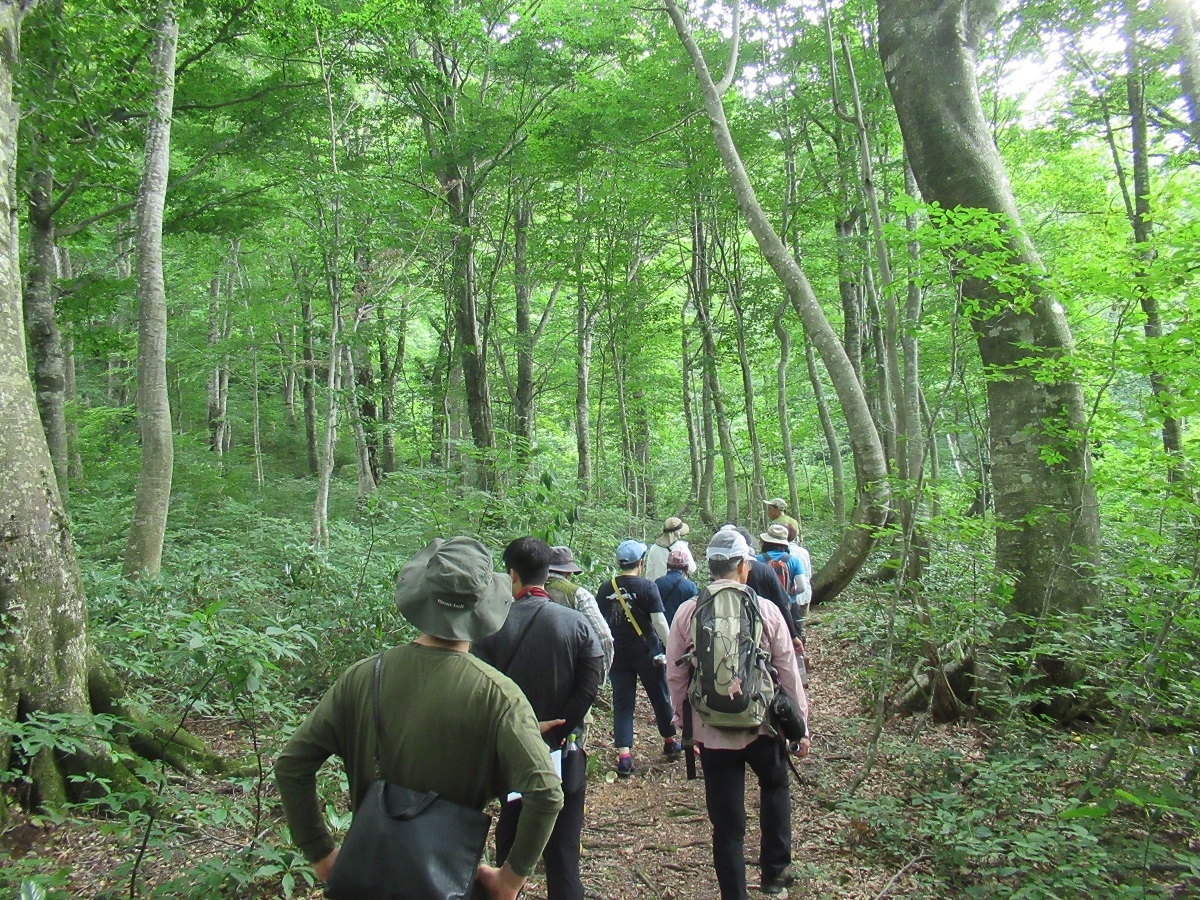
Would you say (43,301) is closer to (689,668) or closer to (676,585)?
(676,585)

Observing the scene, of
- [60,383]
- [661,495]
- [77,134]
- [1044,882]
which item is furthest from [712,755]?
[661,495]

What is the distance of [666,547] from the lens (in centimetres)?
713

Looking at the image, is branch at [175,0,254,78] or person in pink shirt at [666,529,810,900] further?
branch at [175,0,254,78]

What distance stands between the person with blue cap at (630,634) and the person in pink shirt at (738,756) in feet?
5.44

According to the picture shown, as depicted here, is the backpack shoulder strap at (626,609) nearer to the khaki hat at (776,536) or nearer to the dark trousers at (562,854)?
the khaki hat at (776,536)

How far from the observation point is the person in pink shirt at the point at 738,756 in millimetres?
3404

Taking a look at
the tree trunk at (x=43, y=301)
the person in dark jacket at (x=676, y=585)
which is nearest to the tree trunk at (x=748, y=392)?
the person in dark jacket at (x=676, y=585)

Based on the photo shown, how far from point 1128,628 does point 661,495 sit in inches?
957

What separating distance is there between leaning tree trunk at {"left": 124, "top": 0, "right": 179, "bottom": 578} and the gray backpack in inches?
248

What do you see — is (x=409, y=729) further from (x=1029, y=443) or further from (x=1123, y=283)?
(x=1029, y=443)

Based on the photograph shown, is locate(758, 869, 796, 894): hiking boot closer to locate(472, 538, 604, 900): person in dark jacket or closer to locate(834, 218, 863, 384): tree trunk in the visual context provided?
locate(472, 538, 604, 900): person in dark jacket

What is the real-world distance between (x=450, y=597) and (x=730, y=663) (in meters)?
1.84

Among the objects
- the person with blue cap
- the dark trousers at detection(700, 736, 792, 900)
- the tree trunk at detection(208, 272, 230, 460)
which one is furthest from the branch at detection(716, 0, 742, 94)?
the tree trunk at detection(208, 272, 230, 460)

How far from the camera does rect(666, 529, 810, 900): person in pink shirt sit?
11.2 ft
